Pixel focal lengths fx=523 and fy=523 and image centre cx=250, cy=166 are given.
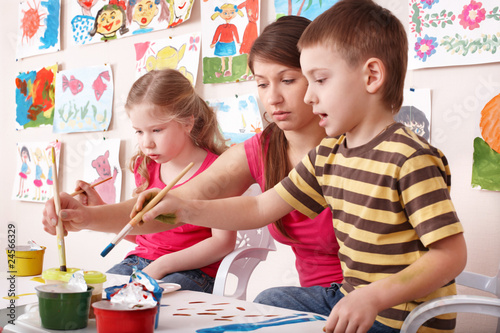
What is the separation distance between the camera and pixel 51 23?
94.7 inches

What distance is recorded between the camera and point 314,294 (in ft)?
3.12

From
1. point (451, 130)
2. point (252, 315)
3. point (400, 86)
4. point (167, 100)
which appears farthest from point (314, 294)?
point (167, 100)

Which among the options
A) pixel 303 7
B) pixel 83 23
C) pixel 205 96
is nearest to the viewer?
pixel 303 7

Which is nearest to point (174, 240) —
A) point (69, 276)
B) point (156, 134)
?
point (156, 134)

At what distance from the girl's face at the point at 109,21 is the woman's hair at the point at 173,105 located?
0.73m

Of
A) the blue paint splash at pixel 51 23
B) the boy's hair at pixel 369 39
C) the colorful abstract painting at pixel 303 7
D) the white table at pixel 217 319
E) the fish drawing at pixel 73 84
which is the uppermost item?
the blue paint splash at pixel 51 23

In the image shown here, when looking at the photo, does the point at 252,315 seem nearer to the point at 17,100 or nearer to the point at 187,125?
the point at 187,125

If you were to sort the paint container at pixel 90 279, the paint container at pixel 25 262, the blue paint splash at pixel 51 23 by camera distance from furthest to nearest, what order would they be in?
the blue paint splash at pixel 51 23 → the paint container at pixel 25 262 → the paint container at pixel 90 279

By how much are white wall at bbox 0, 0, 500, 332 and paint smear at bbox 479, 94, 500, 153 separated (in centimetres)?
2

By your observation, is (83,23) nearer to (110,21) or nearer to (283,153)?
(110,21)

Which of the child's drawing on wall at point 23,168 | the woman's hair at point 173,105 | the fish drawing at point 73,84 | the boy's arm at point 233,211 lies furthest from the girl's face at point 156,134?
the child's drawing on wall at point 23,168

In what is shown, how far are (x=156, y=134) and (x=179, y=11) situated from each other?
26.4 inches

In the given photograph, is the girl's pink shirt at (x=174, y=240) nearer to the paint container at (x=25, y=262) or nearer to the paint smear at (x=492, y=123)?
the paint container at (x=25, y=262)

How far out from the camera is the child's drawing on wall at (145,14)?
1.97m
